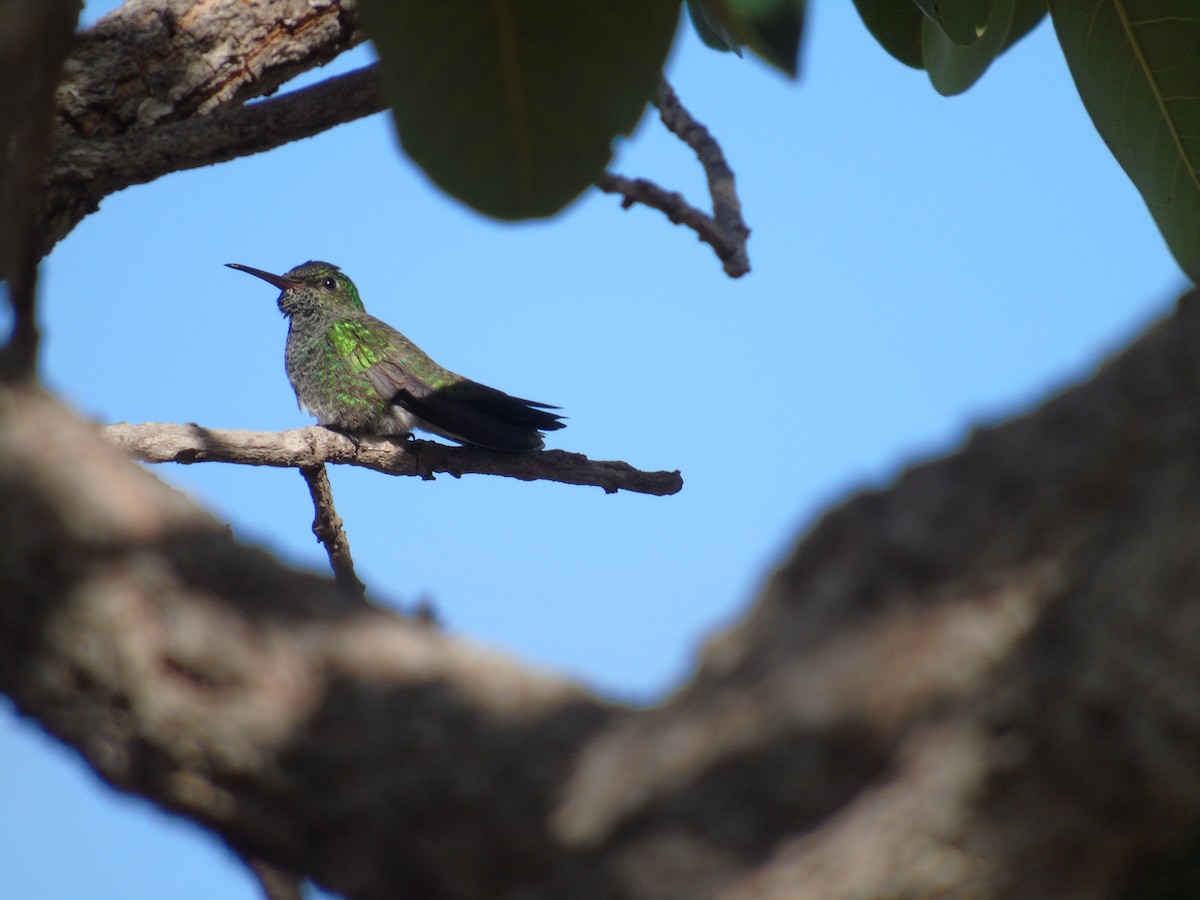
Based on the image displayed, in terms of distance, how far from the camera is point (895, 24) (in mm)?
2316

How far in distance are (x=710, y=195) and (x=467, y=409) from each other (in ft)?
5.84

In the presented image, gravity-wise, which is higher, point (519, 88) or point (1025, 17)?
point (1025, 17)

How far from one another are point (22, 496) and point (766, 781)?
28.3 inches

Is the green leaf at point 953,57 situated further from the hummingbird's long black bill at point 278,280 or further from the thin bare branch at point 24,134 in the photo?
the hummingbird's long black bill at point 278,280

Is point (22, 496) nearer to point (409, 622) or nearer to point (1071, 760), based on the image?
point (409, 622)

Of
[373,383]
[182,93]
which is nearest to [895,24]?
[182,93]

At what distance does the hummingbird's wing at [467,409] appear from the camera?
4535 millimetres

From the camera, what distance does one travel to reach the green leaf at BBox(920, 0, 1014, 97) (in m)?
2.28

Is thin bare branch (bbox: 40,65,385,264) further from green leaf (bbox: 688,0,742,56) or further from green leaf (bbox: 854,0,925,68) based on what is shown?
green leaf (bbox: 854,0,925,68)

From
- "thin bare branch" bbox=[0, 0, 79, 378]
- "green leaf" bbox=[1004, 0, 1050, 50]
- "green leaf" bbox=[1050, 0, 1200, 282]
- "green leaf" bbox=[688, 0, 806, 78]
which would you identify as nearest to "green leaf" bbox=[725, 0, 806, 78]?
"green leaf" bbox=[688, 0, 806, 78]

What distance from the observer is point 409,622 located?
110 centimetres

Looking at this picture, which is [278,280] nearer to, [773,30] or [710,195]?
[710,195]

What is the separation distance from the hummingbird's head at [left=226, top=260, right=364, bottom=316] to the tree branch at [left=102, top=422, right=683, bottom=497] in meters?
1.47

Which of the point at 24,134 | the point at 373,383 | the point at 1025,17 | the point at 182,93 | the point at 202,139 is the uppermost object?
the point at 373,383
